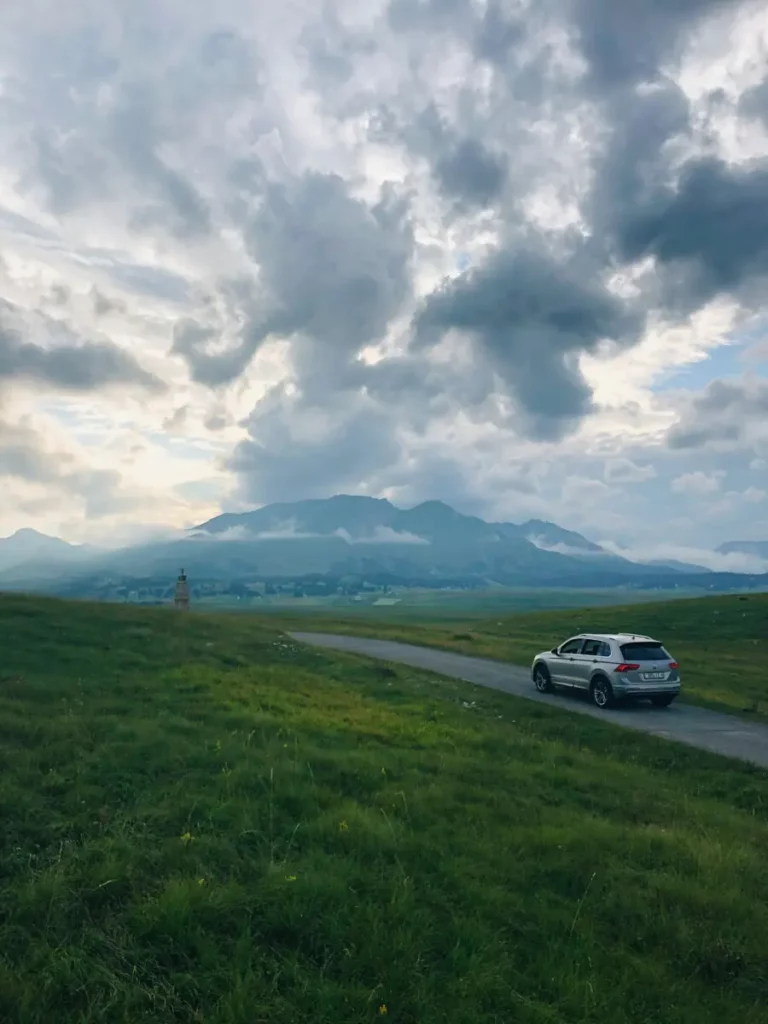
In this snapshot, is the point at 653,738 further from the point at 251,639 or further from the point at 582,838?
the point at 251,639

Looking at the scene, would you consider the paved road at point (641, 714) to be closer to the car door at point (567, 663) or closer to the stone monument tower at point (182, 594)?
the car door at point (567, 663)

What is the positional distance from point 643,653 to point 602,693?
1646 mm

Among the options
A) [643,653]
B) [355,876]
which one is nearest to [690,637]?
[643,653]

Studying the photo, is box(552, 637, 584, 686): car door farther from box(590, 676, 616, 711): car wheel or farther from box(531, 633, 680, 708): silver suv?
box(590, 676, 616, 711): car wheel

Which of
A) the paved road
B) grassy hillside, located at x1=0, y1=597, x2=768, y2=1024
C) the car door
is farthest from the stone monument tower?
grassy hillside, located at x1=0, y1=597, x2=768, y2=1024

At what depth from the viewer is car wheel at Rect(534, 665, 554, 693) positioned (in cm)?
2498

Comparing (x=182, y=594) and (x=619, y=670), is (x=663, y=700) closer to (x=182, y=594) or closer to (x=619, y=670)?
(x=619, y=670)

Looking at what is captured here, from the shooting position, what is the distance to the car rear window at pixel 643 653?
2255 cm

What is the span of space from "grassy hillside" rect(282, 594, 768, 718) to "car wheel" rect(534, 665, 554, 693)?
162 inches

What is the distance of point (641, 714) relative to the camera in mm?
21359

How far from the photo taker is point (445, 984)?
244 inches

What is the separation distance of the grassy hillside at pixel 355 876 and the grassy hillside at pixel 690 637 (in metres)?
12.7

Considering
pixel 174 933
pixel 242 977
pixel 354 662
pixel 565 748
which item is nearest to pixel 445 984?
pixel 242 977

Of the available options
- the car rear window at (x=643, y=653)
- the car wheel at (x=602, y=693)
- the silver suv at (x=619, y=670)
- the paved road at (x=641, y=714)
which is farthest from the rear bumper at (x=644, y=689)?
the car rear window at (x=643, y=653)
